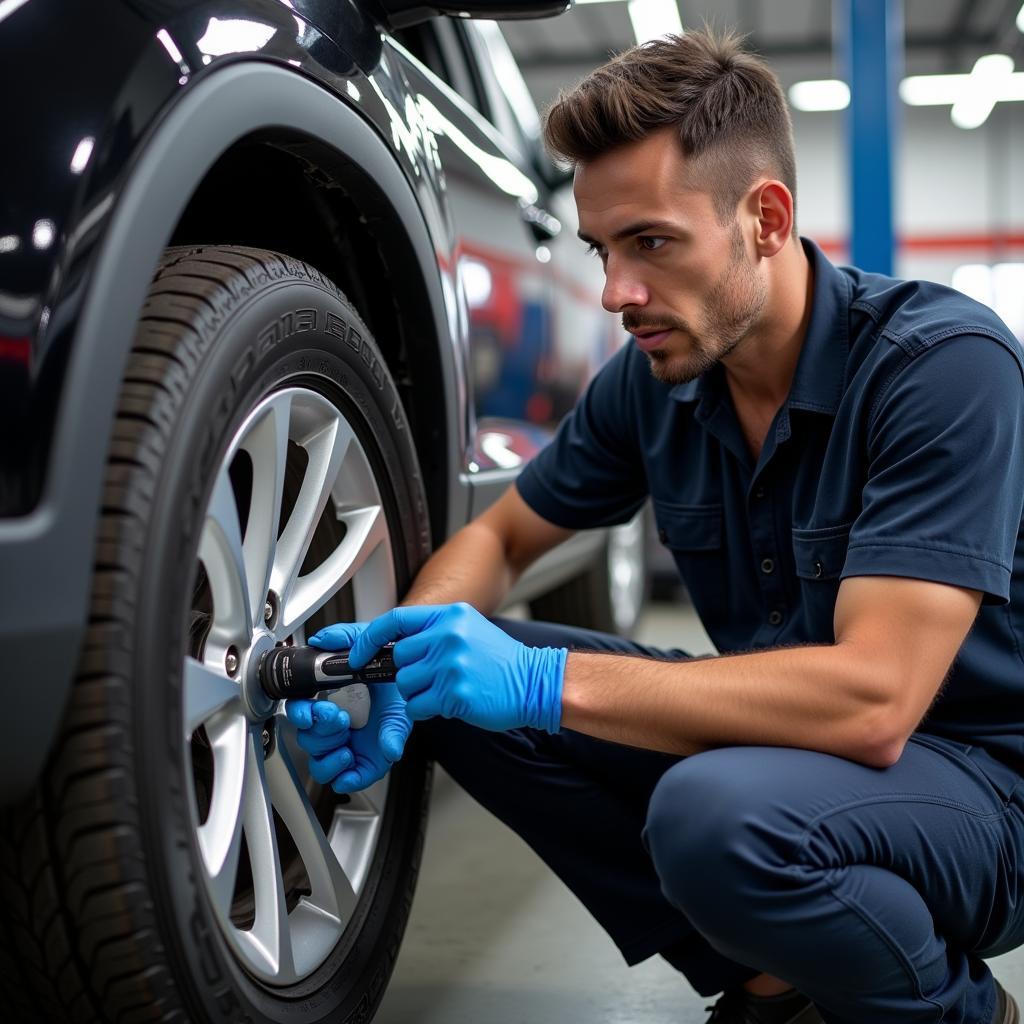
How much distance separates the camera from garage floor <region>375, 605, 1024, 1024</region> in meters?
1.40

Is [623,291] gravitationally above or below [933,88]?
above

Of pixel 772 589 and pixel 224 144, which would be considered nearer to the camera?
pixel 224 144

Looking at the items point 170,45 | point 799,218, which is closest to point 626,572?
point 170,45

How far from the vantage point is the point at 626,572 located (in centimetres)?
349

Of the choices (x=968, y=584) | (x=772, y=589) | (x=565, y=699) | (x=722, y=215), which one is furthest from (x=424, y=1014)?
(x=722, y=215)

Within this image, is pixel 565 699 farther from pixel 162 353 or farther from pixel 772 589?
pixel 162 353

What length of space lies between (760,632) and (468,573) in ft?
1.22

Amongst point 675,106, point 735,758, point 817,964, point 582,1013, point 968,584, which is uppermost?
point 675,106

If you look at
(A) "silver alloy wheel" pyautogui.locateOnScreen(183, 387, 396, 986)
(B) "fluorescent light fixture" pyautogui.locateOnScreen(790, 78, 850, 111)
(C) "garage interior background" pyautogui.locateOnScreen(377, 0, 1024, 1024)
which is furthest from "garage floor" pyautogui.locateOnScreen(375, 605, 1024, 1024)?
(B) "fluorescent light fixture" pyautogui.locateOnScreen(790, 78, 850, 111)

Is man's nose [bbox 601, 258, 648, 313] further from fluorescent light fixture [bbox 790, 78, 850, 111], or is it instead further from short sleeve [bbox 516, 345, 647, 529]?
fluorescent light fixture [bbox 790, 78, 850, 111]

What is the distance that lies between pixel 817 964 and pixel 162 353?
0.81 meters

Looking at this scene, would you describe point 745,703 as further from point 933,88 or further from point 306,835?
point 933,88

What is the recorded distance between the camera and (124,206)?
0.82 metres

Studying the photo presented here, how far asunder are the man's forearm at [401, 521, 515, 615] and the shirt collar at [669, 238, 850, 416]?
1.18 feet
